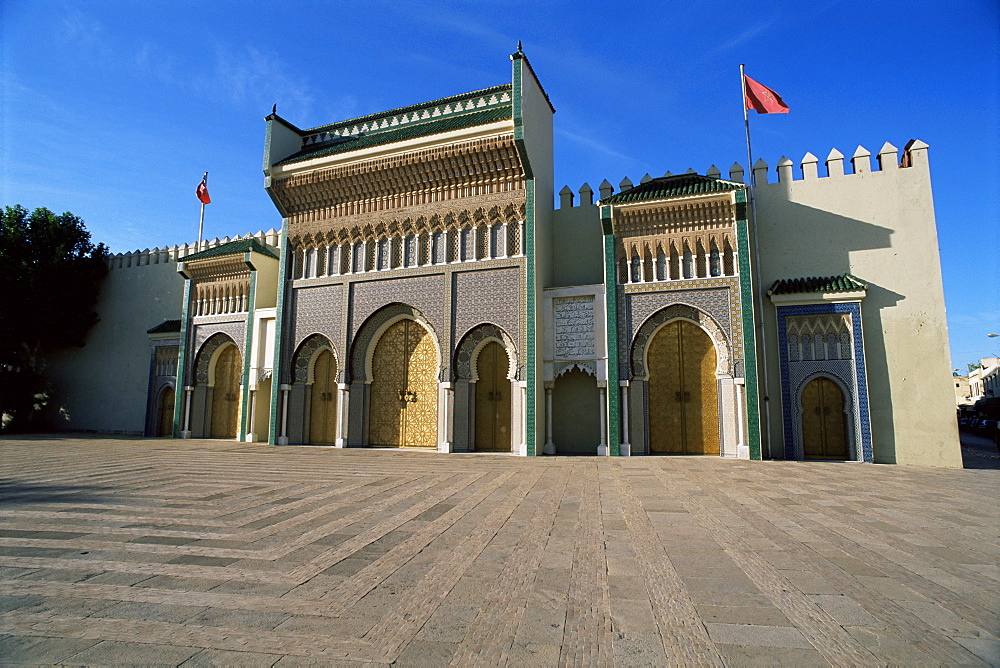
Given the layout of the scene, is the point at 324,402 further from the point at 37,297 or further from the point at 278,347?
the point at 37,297

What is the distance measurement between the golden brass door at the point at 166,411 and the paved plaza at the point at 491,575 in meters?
11.5

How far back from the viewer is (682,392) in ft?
37.3

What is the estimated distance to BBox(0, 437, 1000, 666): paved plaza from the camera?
2100mm

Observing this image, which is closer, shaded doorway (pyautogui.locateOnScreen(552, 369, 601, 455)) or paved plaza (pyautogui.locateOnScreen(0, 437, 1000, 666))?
paved plaza (pyautogui.locateOnScreen(0, 437, 1000, 666))

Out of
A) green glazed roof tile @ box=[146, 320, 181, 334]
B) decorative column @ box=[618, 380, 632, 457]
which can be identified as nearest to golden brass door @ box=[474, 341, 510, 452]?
decorative column @ box=[618, 380, 632, 457]

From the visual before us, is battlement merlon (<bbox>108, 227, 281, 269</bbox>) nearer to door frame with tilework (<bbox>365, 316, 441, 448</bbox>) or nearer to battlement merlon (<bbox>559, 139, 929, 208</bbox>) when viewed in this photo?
door frame with tilework (<bbox>365, 316, 441, 448</bbox>)

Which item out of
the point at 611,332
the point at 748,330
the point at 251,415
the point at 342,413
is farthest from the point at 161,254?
the point at 748,330

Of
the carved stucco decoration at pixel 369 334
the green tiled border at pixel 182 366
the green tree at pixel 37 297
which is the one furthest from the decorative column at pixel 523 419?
the green tree at pixel 37 297

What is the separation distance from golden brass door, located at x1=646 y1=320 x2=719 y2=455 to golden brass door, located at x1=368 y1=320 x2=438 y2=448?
505 centimetres

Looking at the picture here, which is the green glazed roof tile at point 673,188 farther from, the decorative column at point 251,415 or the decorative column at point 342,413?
the decorative column at point 251,415

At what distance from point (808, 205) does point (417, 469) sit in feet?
33.0

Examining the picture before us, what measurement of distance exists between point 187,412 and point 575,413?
1154 centimetres

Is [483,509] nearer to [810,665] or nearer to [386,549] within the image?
[386,549]

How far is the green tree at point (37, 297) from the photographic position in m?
16.8
